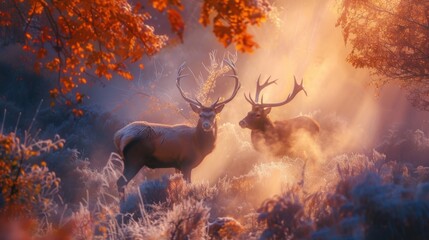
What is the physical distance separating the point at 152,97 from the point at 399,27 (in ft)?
32.4

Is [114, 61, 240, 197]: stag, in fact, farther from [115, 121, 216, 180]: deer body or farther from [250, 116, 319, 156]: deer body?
[250, 116, 319, 156]: deer body

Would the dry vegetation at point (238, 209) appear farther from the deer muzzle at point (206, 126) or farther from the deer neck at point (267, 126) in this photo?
the deer neck at point (267, 126)

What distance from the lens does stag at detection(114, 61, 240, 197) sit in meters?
10.3

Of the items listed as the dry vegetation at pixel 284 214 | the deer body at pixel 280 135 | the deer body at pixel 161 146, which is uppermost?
the deer body at pixel 280 135

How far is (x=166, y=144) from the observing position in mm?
10414

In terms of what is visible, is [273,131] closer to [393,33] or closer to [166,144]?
[166,144]

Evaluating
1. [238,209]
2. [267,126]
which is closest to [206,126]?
[267,126]

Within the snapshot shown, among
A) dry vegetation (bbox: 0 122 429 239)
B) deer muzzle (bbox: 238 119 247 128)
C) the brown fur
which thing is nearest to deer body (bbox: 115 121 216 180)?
deer muzzle (bbox: 238 119 247 128)

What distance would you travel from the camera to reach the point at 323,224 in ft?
18.4

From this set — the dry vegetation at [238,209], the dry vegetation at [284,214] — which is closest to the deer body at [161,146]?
the dry vegetation at [238,209]

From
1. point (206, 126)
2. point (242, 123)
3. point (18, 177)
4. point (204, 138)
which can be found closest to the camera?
point (18, 177)

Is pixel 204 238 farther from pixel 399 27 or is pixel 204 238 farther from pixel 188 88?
pixel 188 88

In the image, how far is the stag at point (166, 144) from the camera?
33.7 ft

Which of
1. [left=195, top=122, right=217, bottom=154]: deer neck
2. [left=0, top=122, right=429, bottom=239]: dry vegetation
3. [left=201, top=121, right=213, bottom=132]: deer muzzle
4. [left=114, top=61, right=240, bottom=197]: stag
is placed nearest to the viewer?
[left=0, top=122, right=429, bottom=239]: dry vegetation
